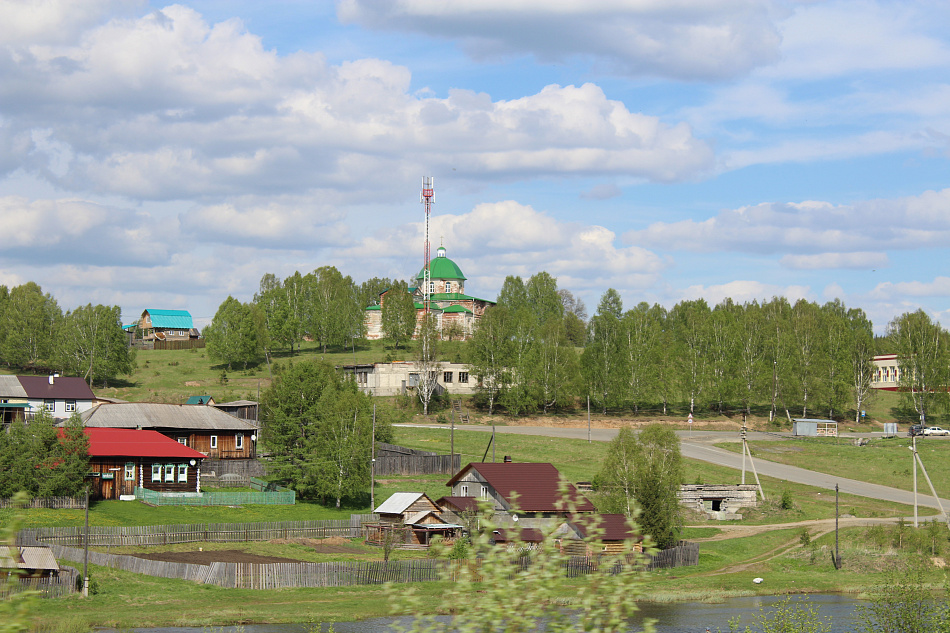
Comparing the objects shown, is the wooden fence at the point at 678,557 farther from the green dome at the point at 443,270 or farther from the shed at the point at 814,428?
the green dome at the point at 443,270

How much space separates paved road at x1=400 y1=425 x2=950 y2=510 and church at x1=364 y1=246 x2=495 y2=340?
5057cm

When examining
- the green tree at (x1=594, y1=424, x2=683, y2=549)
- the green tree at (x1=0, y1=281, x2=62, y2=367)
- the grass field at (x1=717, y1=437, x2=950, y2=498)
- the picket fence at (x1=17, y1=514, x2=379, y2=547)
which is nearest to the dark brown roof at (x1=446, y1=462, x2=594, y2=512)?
the green tree at (x1=594, y1=424, x2=683, y2=549)

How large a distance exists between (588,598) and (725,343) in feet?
373

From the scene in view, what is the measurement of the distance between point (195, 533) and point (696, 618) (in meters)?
29.1

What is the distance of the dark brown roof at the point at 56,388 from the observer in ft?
291

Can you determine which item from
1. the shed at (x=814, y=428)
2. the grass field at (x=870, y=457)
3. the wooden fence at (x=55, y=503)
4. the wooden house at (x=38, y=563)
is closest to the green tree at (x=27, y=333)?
the wooden fence at (x=55, y=503)

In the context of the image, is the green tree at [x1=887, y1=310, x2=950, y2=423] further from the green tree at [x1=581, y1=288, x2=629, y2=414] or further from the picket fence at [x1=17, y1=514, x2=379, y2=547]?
the picket fence at [x1=17, y1=514, x2=379, y2=547]

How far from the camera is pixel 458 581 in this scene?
11891mm

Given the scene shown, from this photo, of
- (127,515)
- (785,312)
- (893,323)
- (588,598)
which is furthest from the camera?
(785,312)

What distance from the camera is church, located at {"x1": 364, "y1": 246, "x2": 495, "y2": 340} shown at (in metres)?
156

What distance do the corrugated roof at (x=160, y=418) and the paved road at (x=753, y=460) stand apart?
24.9m

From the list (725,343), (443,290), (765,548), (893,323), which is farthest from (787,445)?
(443,290)

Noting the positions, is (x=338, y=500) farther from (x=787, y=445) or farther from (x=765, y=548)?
(x=787, y=445)

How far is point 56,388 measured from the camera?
9044 centimetres
